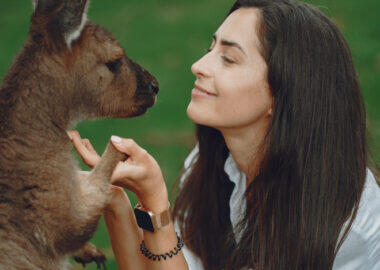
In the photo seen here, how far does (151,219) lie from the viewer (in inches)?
103

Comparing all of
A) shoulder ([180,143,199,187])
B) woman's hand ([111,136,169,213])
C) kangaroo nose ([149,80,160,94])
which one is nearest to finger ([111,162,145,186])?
woman's hand ([111,136,169,213])

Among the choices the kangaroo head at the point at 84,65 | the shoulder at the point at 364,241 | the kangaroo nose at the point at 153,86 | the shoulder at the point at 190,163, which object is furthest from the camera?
the shoulder at the point at 190,163

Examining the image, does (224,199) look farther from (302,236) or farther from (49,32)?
(49,32)

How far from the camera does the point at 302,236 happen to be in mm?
2631

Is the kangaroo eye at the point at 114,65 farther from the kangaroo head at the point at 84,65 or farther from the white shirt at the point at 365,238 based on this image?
the white shirt at the point at 365,238

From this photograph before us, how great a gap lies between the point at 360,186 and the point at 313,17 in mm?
741

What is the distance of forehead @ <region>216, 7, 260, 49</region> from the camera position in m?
2.58

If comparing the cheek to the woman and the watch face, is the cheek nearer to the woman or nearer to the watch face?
the woman

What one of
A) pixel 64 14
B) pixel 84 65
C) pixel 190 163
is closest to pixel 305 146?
pixel 190 163

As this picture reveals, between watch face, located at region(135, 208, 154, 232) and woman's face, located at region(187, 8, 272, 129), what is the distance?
45 cm

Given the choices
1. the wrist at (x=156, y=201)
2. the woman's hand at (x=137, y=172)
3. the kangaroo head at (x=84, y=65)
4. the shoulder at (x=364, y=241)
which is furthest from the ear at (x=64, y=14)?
the shoulder at (x=364, y=241)

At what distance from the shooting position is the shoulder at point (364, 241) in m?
2.52

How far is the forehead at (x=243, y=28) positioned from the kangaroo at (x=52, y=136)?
463 mm

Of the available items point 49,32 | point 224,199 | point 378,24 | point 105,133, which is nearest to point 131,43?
point 105,133
